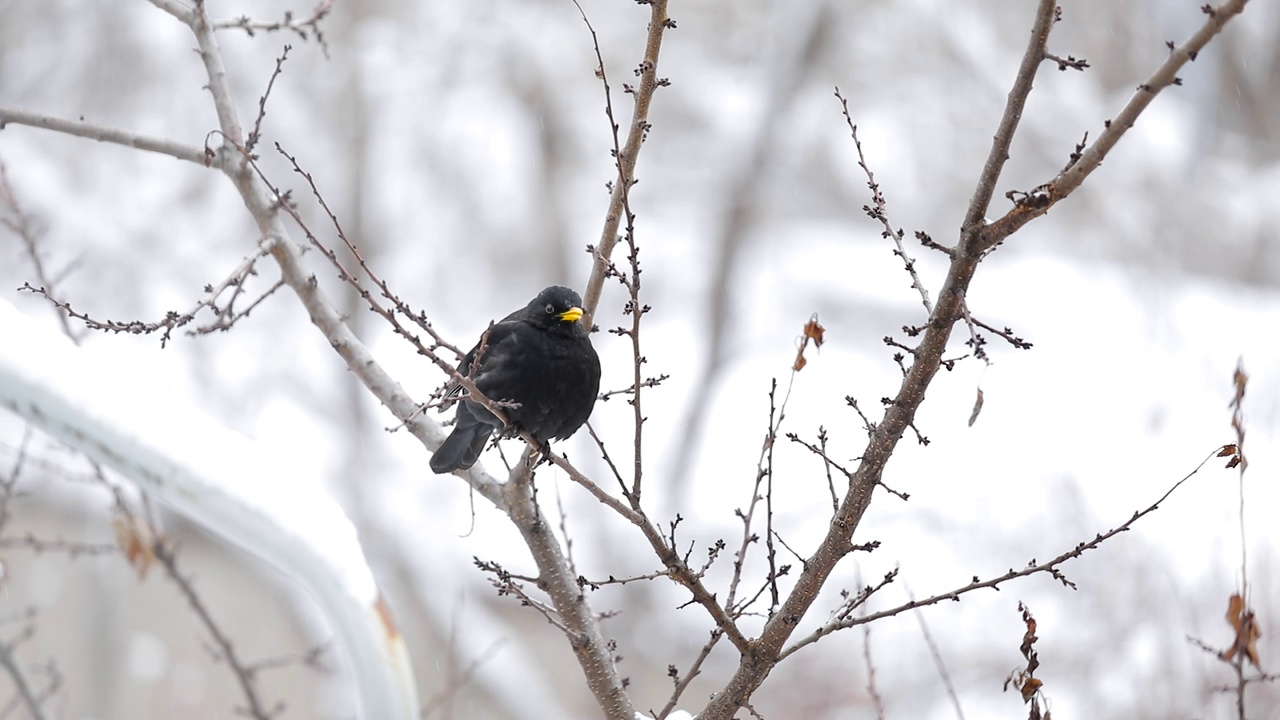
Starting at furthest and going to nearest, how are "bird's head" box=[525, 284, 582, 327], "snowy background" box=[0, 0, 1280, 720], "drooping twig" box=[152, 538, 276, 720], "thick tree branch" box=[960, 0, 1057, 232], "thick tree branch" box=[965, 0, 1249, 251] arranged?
1. "snowy background" box=[0, 0, 1280, 720]
2. "bird's head" box=[525, 284, 582, 327]
3. "drooping twig" box=[152, 538, 276, 720]
4. "thick tree branch" box=[960, 0, 1057, 232]
5. "thick tree branch" box=[965, 0, 1249, 251]

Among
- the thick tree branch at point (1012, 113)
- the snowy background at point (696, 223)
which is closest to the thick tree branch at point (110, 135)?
the thick tree branch at point (1012, 113)

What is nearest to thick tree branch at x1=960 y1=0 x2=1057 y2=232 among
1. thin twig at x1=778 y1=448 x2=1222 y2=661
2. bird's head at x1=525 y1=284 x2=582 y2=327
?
thin twig at x1=778 y1=448 x2=1222 y2=661

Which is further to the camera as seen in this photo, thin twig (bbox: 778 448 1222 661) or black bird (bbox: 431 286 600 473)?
black bird (bbox: 431 286 600 473)

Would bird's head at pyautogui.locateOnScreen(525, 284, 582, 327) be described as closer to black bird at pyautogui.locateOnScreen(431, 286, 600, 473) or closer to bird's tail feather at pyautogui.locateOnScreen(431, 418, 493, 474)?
black bird at pyautogui.locateOnScreen(431, 286, 600, 473)

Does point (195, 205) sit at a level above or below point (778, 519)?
above

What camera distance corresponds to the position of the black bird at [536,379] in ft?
10.8

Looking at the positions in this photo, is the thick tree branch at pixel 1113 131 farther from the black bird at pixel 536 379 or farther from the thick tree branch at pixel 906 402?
the black bird at pixel 536 379

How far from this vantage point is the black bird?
10.8ft

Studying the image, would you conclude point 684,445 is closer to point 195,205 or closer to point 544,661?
point 544,661

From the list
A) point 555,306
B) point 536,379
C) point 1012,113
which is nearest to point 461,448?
point 536,379

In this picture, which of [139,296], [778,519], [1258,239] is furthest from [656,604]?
[1258,239]

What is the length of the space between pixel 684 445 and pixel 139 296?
5391mm

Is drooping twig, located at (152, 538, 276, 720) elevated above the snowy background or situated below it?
below

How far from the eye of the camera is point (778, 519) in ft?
34.9
